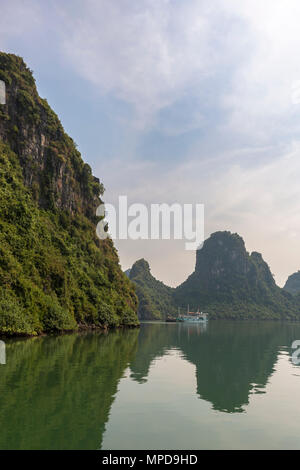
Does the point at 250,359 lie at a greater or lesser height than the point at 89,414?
lesser

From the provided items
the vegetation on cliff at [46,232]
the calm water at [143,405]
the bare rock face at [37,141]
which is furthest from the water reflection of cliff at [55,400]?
the bare rock face at [37,141]

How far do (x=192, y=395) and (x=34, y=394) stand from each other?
6.82 m

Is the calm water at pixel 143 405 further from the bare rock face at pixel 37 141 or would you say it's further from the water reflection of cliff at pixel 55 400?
the bare rock face at pixel 37 141

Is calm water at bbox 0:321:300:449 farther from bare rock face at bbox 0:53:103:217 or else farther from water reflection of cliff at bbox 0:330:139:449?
bare rock face at bbox 0:53:103:217

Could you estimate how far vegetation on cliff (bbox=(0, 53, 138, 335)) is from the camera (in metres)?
44.5

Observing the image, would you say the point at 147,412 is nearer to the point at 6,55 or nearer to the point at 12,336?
the point at 12,336

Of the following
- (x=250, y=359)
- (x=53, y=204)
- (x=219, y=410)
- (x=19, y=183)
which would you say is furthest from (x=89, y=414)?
(x=53, y=204)

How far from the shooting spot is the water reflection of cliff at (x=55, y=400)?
930 centimetres

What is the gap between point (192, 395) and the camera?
1566cm

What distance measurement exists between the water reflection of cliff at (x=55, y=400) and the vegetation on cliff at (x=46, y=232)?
1766 centimetres

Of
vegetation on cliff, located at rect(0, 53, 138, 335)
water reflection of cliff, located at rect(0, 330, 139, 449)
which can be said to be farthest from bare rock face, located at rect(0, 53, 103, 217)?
water reflection of cliff, located at rect(0, 330, 139, 449)

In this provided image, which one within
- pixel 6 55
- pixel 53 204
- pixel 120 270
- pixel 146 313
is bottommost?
pixel 146 313

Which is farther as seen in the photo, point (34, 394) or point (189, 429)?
point (34, 394)

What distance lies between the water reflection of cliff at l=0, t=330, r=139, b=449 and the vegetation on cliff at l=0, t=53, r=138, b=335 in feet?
57.9
